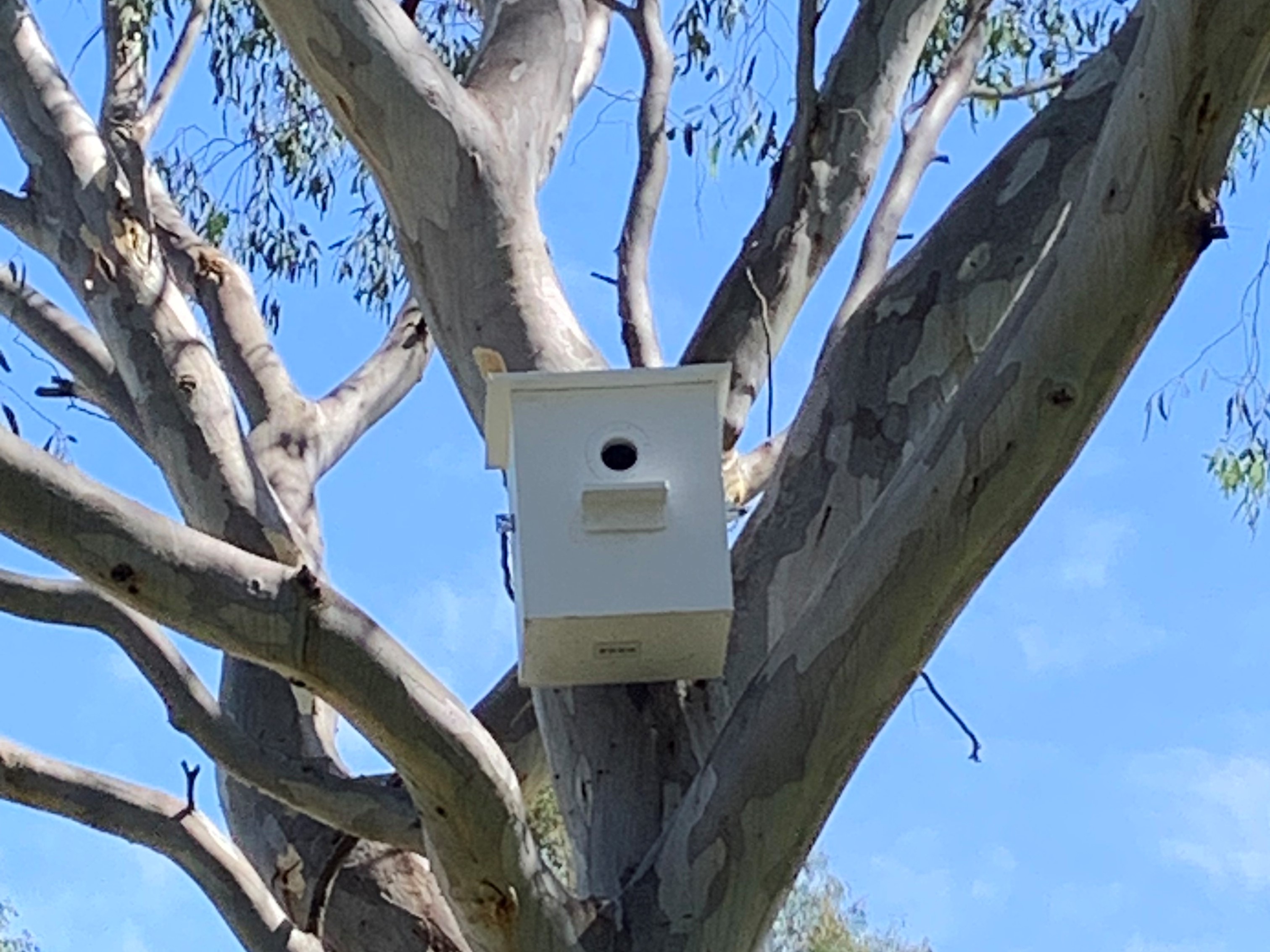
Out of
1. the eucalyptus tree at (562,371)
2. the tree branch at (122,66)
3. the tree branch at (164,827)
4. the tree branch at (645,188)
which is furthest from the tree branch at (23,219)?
the tree branch at (164,827)

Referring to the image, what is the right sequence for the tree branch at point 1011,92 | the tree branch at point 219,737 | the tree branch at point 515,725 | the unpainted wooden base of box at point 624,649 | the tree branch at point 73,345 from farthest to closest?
1. the tree branch at point 1011,92
2. the tree branch at point 73,345
3. the tree branch at point 515,725
4. the unpainted wooden base of box at point 624,649
5. the tree branch at point 219,737

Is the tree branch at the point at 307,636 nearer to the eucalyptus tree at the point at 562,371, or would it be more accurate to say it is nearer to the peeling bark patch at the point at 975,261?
the eucalyptus tree at the point at 562,371

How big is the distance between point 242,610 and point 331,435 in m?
1.86

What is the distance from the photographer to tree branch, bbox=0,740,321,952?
2.49 m

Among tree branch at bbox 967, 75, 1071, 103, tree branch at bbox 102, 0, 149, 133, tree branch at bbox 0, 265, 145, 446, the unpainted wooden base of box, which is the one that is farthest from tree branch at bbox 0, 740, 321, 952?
tree branch at bbox 967, 75, 1071, 103

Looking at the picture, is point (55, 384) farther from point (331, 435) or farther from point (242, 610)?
point (242, 610)

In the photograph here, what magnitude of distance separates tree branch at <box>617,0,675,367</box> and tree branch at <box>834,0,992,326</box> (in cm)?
32

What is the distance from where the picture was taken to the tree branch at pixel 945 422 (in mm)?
1839

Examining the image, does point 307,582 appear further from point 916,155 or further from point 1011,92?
point 1011,92

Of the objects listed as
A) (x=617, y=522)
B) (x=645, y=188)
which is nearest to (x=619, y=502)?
(x=617, y=522)

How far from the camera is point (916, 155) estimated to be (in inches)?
149

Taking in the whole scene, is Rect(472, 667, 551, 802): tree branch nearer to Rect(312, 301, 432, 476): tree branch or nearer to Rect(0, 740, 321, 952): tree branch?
Rect(0, 740, 321, 952): tree branch

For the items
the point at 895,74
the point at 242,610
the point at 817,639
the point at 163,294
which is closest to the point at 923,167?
the point at 895,74

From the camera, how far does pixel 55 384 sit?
3.68m
